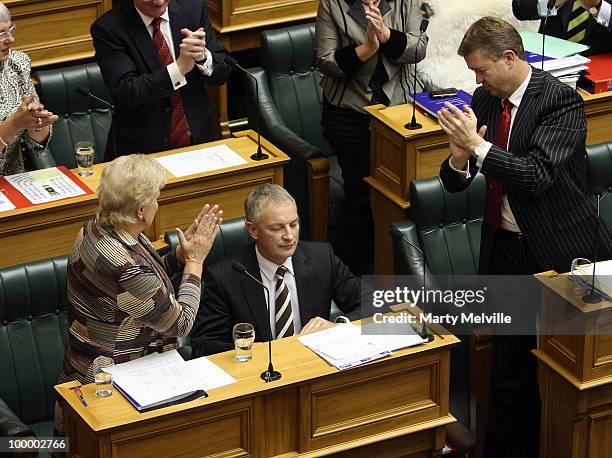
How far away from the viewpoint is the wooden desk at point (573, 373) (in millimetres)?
3713

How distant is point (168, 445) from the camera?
129 inches

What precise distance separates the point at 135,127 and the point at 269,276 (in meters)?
1.01

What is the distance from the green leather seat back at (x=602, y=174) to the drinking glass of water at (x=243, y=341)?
1.62m

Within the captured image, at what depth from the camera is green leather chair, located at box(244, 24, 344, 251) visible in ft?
17.0

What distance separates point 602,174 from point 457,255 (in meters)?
0.58

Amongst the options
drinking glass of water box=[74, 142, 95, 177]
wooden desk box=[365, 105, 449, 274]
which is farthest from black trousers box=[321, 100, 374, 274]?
drinking glass of water box=[74, 142, 95, 177]

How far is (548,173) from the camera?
373 cm

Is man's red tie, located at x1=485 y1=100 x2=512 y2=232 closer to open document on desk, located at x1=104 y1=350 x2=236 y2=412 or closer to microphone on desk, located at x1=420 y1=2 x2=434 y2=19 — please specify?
open document on desk, located at x1=104 y1=350 x2=236 y2=412

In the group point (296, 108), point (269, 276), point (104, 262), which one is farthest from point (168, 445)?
point (296, 108)

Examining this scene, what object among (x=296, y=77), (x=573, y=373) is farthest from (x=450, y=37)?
(x=573, y=373)

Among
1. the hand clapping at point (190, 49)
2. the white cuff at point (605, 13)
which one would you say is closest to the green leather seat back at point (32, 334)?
the hand clapping at point (190, 49)

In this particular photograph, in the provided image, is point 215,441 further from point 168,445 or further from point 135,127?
point 135,127

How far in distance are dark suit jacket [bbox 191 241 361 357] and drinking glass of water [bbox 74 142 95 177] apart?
819 millimetres

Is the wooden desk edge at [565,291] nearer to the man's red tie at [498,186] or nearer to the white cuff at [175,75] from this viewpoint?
the man's red tie at [498,186]
